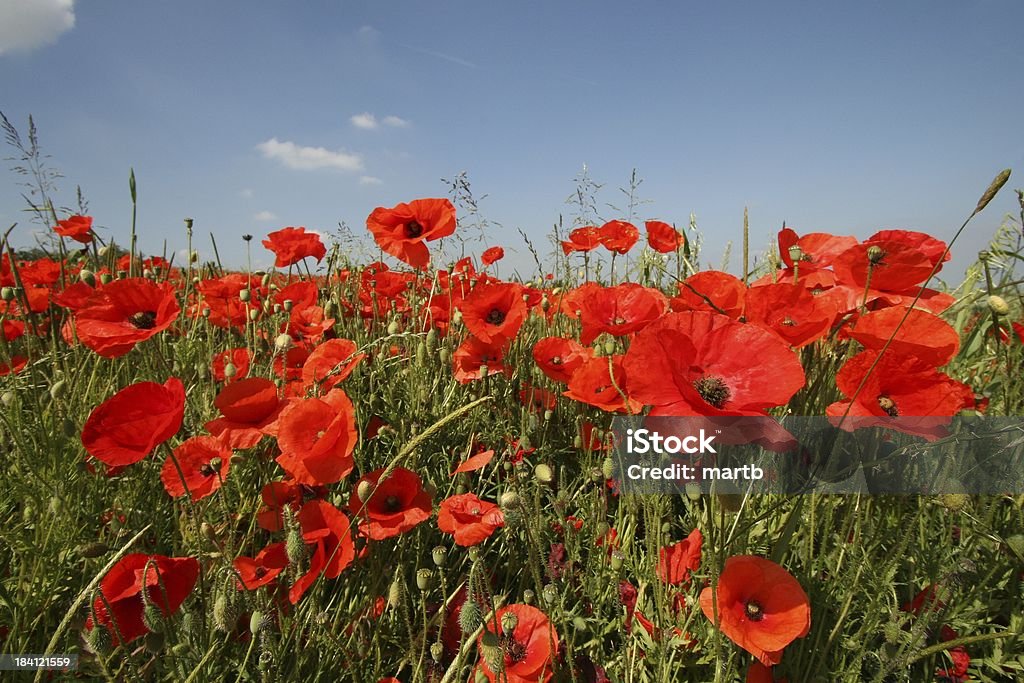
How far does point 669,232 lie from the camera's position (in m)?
2.62

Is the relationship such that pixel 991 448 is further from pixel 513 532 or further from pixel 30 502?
pixel 30 502

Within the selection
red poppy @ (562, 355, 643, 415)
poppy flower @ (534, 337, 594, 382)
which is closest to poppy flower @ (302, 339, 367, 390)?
poppy flower @ (534, 337, 594, 382)

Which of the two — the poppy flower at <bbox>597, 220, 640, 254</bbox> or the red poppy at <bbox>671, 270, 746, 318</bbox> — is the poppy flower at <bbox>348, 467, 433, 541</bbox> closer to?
the red poppy at <bbox>671, 270, 746, 318</bbox>

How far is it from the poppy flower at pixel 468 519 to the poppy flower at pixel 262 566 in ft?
1.23

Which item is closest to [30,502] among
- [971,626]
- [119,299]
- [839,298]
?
[119,299]

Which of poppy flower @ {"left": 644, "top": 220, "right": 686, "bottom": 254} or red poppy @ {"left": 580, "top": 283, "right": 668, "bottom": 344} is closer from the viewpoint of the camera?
red poppy @ {"left": 580, "top": 283, "right": 668, "bottom": 344}

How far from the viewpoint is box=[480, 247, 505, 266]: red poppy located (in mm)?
3265

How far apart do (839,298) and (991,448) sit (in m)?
0.61

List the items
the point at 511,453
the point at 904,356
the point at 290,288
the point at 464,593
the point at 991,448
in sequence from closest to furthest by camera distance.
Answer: the point at 904,356 < the point at 991,448 < the point at 464,593 < the point at 511,453 < the point at 290,288

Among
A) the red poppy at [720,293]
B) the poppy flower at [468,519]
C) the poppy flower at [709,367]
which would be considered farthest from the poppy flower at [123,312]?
the red poppy at [720,293]

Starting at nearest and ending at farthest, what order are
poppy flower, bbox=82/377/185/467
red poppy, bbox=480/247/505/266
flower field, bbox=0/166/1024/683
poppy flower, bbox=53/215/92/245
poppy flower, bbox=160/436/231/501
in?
flower field, bbox=0/166/1024/683, poppy flower, bbox=82/377/185/467, poppy flower, bbox=160/436/231/501, poppy flower, bbox=53/215/92/245, red poppy, bbox=480/247/505/266

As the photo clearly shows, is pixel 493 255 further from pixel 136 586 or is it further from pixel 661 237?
pixel 136 586

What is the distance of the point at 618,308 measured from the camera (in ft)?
5.21

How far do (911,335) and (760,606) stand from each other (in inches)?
25.2
